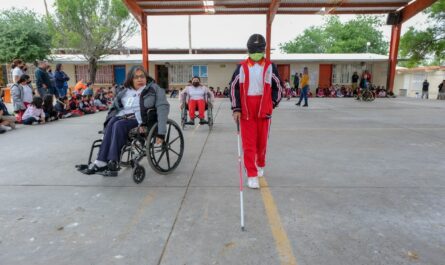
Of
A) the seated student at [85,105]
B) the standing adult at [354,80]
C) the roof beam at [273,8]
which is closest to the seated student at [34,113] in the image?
the seated student at [85,105]

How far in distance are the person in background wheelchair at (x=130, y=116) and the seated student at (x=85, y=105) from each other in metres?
7.68

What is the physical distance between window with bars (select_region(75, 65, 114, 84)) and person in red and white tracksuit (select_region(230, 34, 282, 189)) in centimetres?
2180

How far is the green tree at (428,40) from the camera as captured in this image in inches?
A: 814

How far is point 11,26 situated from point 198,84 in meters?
20.6

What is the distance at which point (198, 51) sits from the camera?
34250 millimetres

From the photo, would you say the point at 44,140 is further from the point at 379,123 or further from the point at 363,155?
the point at 379,123

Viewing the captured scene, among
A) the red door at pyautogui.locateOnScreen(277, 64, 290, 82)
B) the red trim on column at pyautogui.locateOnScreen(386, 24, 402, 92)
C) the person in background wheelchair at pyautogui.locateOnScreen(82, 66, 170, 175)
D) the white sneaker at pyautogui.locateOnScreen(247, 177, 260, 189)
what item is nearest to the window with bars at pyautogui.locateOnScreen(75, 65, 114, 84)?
the red door at pyautogui.locateOnScreen(277, 64, 290, 82)

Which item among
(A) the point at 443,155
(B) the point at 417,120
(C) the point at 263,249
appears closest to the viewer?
(C) the point at 263,249

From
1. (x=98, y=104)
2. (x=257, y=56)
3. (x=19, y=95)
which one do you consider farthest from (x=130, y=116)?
(x=98, y=104)

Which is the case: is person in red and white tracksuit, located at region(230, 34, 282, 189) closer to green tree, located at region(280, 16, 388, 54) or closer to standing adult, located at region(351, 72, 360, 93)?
standing adult, located at region(351, 72, 360, 93)

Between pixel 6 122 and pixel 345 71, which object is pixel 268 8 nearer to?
pixel 345 71

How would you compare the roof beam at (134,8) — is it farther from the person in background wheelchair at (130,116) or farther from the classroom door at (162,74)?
the person in background wheelchair at (130,116)

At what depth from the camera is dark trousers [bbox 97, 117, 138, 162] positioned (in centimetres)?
353

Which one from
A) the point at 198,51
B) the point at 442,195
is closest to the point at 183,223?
the point at 442,195
